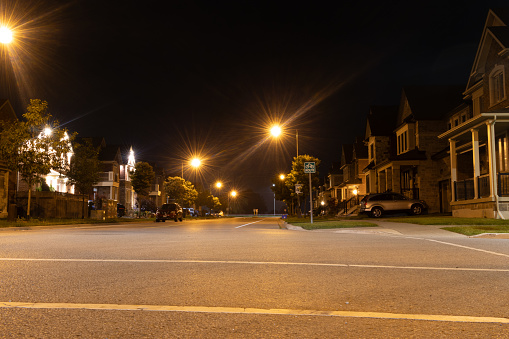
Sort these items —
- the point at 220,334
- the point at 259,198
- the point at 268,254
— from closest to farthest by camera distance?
the point at 220,334 < the point at 268,254 < the point at 259,198

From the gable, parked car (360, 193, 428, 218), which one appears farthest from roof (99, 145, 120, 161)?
the gable

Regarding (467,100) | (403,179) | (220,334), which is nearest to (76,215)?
(403,179)

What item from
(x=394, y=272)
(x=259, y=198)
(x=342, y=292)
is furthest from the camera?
(x=259, y=198)

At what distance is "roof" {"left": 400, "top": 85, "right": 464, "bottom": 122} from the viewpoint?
36.8m

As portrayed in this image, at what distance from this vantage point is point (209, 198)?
94.9m

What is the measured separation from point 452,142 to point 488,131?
14.7ft

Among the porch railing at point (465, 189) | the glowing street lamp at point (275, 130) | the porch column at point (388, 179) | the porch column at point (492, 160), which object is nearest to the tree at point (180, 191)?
the porch column at point (388, 179)

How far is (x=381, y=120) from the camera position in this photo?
4466 cm

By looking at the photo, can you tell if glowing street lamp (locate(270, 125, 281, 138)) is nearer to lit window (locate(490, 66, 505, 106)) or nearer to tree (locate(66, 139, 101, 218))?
lit window (locate(490, 66, 505, 106))

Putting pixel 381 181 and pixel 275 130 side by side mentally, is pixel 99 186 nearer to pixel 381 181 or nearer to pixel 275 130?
pixel 381 181

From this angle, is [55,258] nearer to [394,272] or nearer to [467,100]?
[394,272]

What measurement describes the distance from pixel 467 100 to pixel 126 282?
30.5 m

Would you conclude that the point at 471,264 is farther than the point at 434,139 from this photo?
No

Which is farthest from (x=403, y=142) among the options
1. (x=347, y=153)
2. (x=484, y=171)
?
(x=347, y=153)
